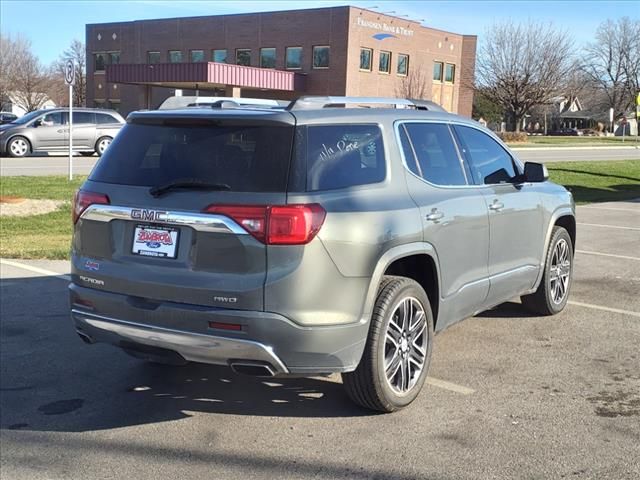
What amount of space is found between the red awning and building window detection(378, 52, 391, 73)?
21.0 feet

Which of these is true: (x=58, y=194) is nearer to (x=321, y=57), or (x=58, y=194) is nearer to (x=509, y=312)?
(x=509, y=312)

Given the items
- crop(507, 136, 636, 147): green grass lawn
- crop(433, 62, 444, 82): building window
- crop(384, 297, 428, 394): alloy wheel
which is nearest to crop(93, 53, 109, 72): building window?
crop(433, 62, 444, 82): building window

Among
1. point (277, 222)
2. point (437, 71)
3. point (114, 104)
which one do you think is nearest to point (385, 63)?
point (437, 71)

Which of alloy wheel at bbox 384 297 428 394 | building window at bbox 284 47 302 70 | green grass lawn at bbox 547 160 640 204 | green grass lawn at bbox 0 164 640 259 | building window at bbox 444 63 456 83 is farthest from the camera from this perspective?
building window at bbox 444 63 456 83

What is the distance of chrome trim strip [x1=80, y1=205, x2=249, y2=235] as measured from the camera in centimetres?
389

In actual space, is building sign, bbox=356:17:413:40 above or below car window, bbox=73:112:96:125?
above

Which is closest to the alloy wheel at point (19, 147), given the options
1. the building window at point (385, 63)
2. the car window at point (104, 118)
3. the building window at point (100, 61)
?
the car window at point (104, 118)

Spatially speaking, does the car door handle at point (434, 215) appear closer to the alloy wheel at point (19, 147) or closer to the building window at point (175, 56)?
the alloy wheel at point (19, 147)

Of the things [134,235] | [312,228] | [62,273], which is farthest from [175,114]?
[62,273]

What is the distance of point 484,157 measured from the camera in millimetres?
5809

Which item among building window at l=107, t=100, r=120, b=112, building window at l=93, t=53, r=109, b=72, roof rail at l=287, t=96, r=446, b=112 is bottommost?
roof rail at l=287, t=96, r=446, b=112

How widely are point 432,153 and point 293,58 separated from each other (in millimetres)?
51254

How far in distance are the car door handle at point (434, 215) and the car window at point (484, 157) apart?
83 cm

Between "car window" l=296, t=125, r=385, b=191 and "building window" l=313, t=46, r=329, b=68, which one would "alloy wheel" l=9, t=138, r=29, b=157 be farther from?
"building window" l=313, t=46, r=329, b=68
